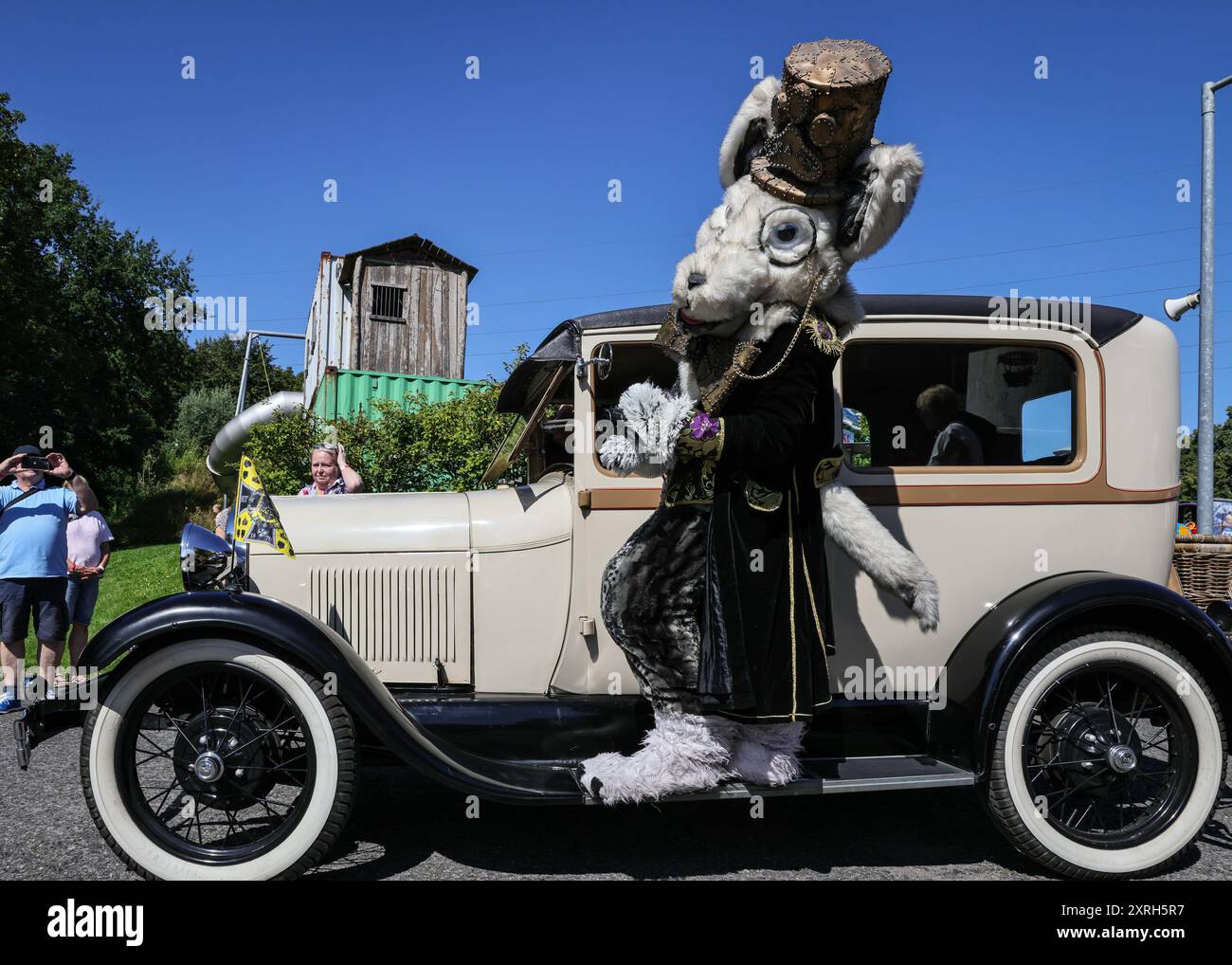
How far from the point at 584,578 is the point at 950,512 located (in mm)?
1315

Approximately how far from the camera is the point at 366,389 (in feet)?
45.8

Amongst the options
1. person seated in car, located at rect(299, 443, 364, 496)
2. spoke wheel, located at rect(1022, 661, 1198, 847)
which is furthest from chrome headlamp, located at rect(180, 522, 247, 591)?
spoke wheel, located at rect(1022, 661, 1198, 847)

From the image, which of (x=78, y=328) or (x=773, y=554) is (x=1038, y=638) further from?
(x=78, y=328)

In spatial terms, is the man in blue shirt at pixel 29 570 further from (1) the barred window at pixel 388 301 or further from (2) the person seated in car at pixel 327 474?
(1) the barred window at pixel 388 301

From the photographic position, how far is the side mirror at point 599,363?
288 centimetres

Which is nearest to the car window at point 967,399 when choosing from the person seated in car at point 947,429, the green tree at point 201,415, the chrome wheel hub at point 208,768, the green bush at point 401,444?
the person seated in car at point 947,429

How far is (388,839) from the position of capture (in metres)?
3.04

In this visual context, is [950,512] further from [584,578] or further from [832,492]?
[584,578]

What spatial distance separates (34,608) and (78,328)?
26101mm

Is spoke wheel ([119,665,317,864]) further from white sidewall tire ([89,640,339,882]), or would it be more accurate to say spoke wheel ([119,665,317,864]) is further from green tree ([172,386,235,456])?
green tree ([172,386,235,456])

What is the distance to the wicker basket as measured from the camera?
3654 millimetres

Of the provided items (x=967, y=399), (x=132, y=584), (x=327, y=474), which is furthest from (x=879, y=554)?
(x=132, y=584)

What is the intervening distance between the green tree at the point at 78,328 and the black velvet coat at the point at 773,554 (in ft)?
71.6

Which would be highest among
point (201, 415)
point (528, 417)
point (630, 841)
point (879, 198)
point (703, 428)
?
point (201, 415)
